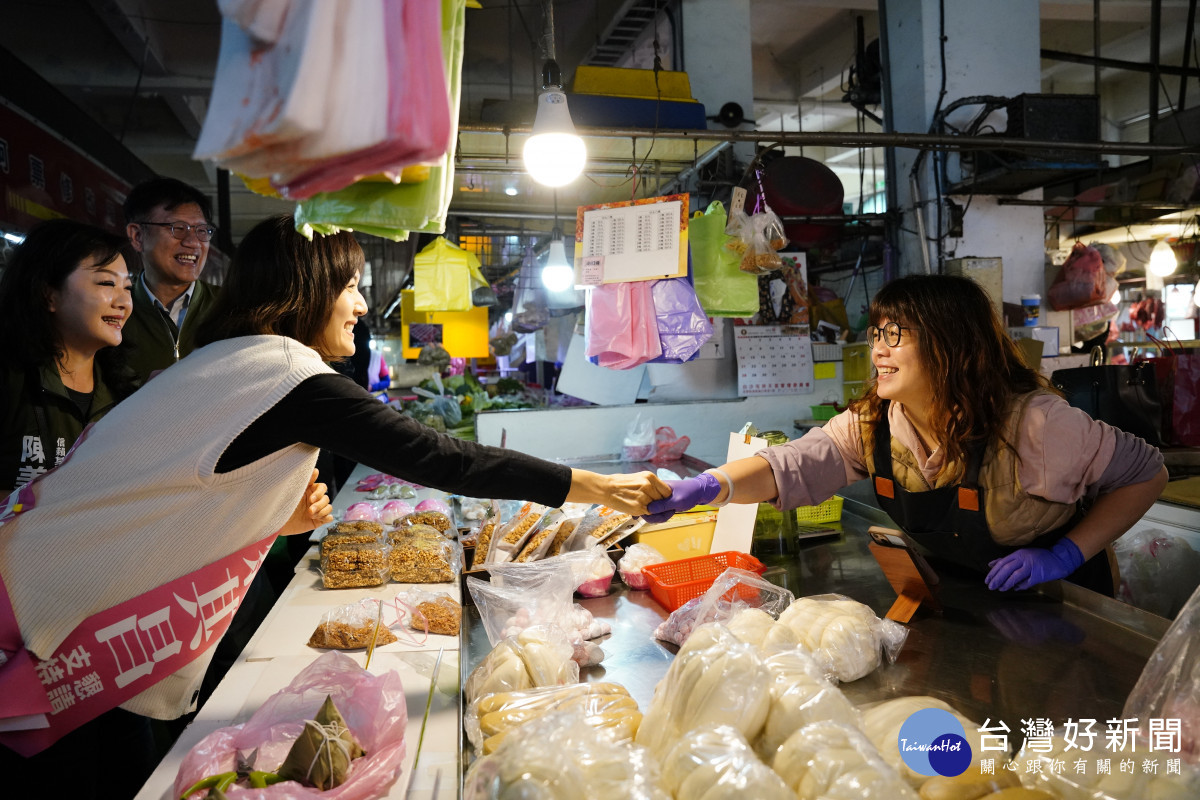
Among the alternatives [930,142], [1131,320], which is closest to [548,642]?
[930,142]

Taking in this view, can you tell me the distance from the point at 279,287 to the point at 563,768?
1.28 metres

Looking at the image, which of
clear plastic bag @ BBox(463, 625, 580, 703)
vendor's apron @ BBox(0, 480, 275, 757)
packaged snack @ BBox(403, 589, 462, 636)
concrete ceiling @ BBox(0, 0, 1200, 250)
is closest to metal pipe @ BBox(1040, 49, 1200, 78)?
concrete ceiling @ BBox(0, 0, 1200, 250)

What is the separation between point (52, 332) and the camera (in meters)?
2.23

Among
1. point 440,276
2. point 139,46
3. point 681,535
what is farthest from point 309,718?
point 139,46

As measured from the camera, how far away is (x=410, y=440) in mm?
1578

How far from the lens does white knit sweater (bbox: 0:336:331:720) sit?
1.39 metres

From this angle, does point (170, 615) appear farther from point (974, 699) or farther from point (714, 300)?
point (714, 300)

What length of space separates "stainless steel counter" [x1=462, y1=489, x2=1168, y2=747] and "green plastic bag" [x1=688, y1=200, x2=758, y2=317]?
1.88m

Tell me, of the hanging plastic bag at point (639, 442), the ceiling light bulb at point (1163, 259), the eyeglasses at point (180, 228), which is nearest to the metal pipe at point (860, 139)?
the eyeglasses at point (180, 228)

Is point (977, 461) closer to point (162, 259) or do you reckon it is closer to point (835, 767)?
point (835, 767)

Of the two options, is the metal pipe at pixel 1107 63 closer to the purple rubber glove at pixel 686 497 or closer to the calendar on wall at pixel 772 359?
the calendar on wall at pixel 772 359

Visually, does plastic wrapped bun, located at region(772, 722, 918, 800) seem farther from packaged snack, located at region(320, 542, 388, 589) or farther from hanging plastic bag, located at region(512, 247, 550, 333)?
hanging plastic bag, located at region(512, 247, 550, 333)

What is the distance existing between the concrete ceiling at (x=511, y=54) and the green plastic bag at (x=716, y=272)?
649 millimetres

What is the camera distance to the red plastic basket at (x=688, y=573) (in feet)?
6.39
